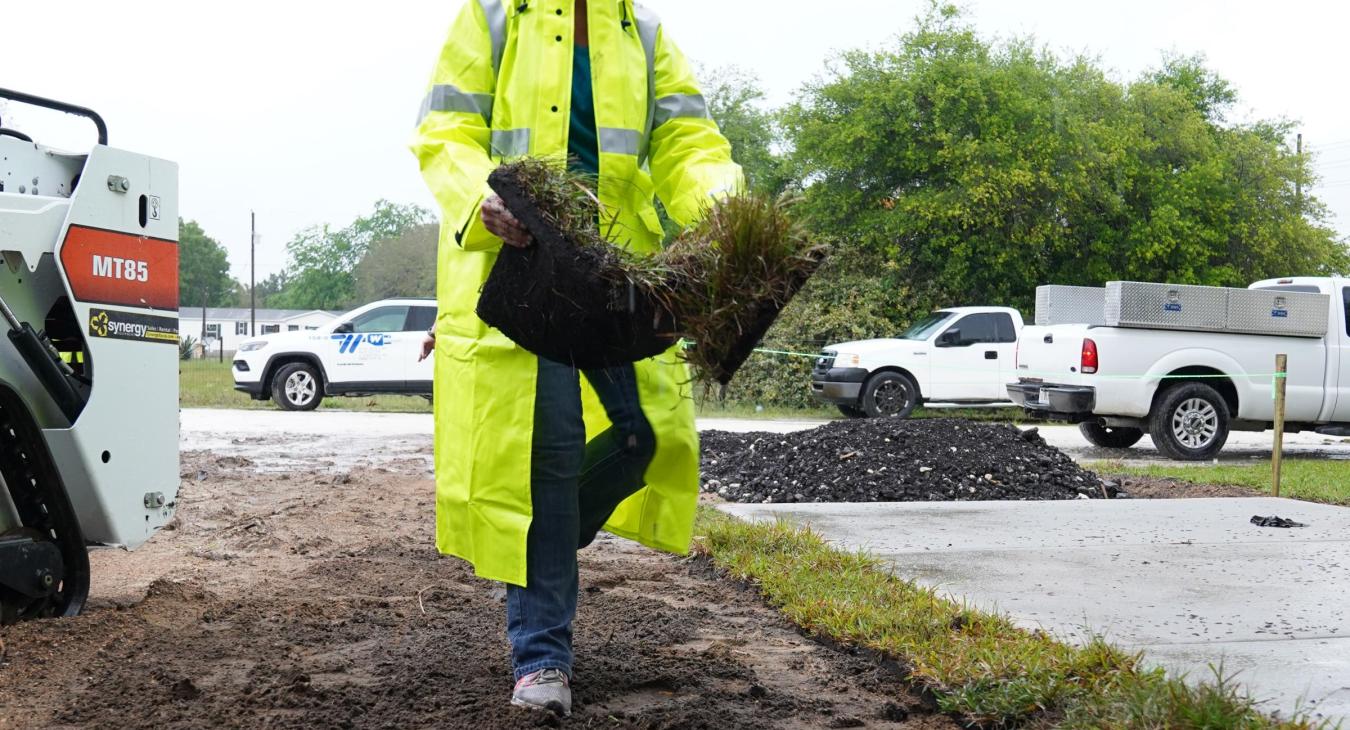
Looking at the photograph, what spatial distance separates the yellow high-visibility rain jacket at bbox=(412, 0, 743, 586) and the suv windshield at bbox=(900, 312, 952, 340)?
586 inches

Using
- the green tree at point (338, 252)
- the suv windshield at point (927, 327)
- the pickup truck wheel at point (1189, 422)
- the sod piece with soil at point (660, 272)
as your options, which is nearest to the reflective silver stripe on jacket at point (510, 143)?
the sod piece with soil at point (660, 272)

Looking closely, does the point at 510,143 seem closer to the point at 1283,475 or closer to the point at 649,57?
the point at 649,57

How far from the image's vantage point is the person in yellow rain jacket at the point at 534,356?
125 inches

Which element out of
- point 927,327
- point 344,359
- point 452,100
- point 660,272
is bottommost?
point 344,359

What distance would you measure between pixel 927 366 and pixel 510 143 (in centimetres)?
1513

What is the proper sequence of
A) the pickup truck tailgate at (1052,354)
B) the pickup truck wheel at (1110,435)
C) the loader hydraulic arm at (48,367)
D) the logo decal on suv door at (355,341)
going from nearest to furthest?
the loader hydraulic arm at (48,367) < the pickup truck tailgate at (1052,354) < the pickup truck wheel at (1110,435) < the logo decal on suv door at (355,341)

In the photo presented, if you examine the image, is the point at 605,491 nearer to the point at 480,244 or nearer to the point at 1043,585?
the point at 480,244

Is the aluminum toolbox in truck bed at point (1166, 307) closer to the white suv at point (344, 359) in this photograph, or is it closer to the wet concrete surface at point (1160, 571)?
the wet concrete surface at point (1160, 571)

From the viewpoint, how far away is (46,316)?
13.2ft

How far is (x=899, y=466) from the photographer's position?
9172 mm

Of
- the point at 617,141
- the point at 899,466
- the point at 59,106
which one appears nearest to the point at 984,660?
the point at 617,141

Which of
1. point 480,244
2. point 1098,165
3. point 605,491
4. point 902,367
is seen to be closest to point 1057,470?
point 605,491

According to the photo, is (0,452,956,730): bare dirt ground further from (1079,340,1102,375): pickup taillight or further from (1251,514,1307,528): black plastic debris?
(1079,340,1102,375): pickup taillight

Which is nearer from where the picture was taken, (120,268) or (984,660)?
(984,660)
